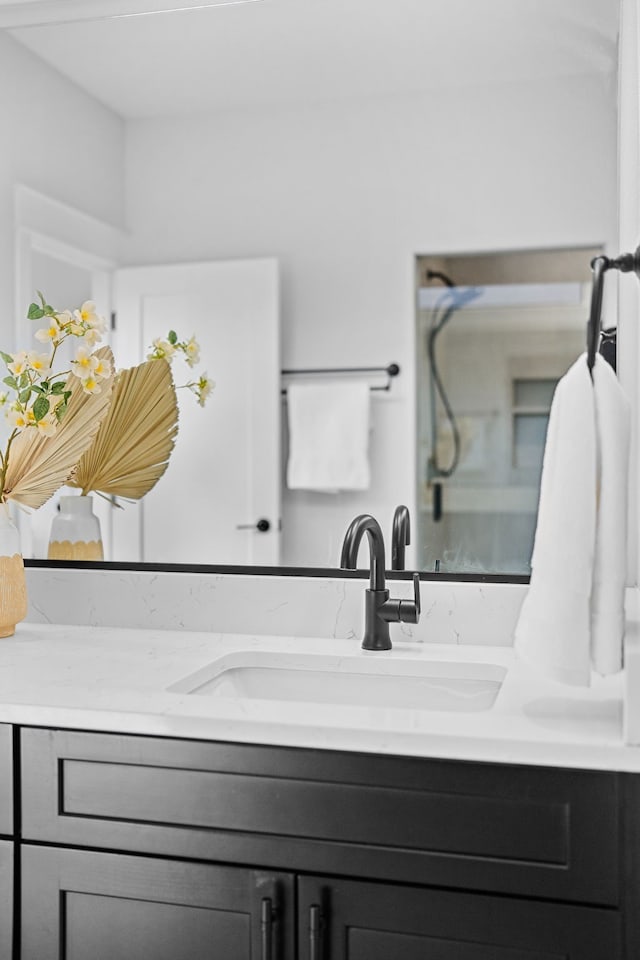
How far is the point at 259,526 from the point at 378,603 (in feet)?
1.17

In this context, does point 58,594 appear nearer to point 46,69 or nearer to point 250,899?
point 250,899

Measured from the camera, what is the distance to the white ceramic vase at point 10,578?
1782mm

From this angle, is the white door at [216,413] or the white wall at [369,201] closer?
the white wall at [369,201]

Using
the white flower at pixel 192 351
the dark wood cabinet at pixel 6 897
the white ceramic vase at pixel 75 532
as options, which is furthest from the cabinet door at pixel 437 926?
the white flower at pixel 192 351

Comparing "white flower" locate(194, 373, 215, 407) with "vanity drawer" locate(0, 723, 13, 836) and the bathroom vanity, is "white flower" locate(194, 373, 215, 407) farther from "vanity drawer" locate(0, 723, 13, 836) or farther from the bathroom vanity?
"vanity drawer" locate(0, 723, 13, 836)

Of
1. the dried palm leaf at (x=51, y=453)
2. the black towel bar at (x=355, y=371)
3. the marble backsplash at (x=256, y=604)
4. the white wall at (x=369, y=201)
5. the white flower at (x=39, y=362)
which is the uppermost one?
the white wall at (x=369, y=201)

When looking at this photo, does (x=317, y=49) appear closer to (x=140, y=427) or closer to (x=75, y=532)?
(x=140, y=427)

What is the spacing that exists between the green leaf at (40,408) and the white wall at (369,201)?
337mm

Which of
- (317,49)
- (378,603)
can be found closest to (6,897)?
(378,603)

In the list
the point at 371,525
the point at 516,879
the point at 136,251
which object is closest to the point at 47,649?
the point at 371,525

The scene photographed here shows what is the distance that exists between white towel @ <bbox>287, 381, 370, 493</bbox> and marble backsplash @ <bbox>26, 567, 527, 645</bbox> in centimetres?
20

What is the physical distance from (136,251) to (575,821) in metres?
1.38

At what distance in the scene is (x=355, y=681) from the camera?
1.60 m

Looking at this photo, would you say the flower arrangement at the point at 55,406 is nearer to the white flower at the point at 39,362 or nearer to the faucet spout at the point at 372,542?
the white flower at the point at 39,362
